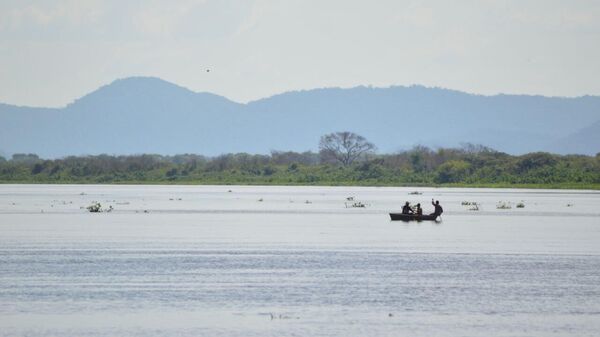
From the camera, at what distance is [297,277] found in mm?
48469

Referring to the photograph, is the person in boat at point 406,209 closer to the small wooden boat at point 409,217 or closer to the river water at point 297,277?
the small wooden boat at point 409,217

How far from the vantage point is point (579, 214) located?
324ft

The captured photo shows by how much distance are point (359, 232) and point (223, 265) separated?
2390 centimetres

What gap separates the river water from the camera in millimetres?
36344

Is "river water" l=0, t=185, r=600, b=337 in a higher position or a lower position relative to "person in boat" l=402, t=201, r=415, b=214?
lower

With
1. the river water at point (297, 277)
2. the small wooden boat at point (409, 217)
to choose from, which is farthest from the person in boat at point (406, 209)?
the river water at point (297, 277)

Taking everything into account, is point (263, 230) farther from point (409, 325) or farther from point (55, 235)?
point (409, 325)

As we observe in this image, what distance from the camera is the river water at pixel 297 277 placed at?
119 ft

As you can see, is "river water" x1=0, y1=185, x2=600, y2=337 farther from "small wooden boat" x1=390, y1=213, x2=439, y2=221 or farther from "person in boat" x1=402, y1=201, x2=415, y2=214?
"person in boat" x1=402, y1=201, x2=415, y2=214

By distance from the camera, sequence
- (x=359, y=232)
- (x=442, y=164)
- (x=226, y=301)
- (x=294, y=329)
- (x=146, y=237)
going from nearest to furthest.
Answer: (x=294, y=329) → (x=226, y=301) → (x=146, y=237) → (x=359, y=232) → (x=442, y=164)

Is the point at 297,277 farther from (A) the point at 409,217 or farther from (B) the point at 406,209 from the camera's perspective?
(B) the point at 406,209

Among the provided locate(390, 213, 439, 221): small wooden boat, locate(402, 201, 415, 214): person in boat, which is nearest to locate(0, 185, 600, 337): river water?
locate(390, 213, 439, 221): small wooden boat

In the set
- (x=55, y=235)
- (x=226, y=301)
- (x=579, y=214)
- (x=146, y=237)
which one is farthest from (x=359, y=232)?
(x=226, y=301)

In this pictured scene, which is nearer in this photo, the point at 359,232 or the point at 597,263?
the point at 597,263
